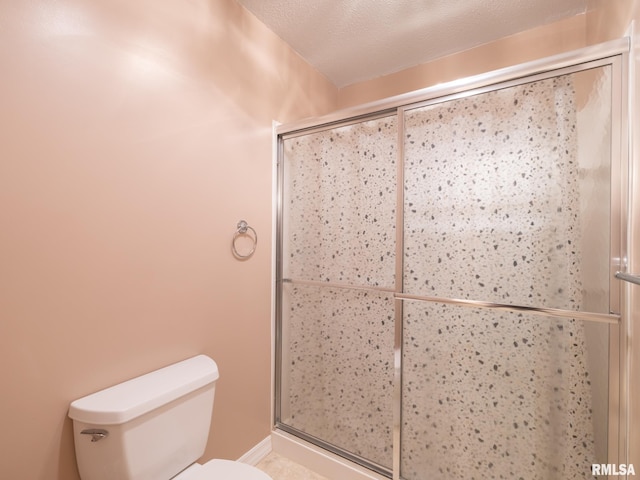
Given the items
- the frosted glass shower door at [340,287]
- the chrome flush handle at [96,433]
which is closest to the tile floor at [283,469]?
the frosted glass shower door at [340,287]

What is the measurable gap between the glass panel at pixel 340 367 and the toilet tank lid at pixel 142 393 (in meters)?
0.69

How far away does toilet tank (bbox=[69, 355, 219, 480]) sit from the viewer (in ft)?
3.14

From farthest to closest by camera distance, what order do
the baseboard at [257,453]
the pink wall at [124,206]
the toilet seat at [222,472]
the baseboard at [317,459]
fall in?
the baseboard at [257,453]
the baseboard at [317,459]
the toilet seat at [222,472]
the pink wall at [124,206]

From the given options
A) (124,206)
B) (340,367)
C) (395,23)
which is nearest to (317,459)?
(340,367)

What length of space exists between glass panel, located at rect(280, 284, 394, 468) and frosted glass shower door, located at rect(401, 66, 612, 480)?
0.16 metres

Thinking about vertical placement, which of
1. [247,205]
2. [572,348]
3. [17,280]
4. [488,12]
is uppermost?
[488,12]

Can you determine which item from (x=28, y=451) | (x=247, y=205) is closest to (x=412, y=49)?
(x=247, y=205)

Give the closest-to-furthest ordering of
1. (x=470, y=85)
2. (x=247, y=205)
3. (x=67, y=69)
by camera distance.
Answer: (x=67, y=69)
(x=470, y=85)
(x=247, y=205)

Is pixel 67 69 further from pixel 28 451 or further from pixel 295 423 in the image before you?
pixel 295 423

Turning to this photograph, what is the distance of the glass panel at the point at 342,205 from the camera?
1.58 m

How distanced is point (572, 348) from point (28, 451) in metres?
1.94

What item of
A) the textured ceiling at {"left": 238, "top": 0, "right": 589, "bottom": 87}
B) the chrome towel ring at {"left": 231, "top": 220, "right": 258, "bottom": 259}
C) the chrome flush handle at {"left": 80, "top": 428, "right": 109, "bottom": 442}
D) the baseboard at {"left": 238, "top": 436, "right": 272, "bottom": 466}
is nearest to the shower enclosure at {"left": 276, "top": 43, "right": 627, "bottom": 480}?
the baseboard at {"left": 238, "top": 436, "right": 272, "bottom": 466}

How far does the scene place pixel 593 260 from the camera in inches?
44.7

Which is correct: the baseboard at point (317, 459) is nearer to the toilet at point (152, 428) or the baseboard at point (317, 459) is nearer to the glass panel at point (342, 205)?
the toilet at point (152, 428)
